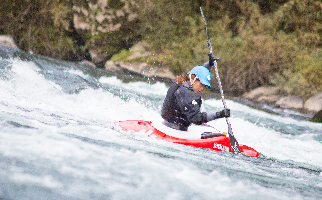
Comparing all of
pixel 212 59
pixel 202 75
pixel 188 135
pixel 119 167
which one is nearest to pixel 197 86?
pixel 202 75

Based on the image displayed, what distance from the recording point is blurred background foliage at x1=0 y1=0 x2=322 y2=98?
11.9 metres

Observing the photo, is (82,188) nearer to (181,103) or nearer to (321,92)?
(181,103)

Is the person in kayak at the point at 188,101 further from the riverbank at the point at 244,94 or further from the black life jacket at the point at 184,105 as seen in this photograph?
the riverbank at the point at 244,94

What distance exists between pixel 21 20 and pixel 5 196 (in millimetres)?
12766

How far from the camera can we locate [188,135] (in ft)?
11.9

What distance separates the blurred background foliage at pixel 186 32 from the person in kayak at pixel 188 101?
855 cm

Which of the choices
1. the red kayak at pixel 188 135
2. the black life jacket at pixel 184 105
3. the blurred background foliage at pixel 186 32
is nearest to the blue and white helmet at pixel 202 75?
the black life jacket at pixel 184 105

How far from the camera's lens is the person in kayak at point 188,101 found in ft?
11.2

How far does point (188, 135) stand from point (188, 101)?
49 centimetres

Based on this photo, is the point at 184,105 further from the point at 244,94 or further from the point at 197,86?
the point at 244,94

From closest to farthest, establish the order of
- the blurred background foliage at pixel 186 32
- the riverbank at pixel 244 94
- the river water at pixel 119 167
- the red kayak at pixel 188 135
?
the river water at pixel 119 167 → the red kayak at pixel 188 135 → the riverbank at pixel 244 94 → the blurred background foliage at pixel 186 32

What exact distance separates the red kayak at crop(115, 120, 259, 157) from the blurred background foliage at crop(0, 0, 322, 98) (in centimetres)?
836

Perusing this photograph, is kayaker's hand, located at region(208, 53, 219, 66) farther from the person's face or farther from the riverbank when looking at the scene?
the riverbank

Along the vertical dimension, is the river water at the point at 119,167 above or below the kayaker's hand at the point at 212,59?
below
